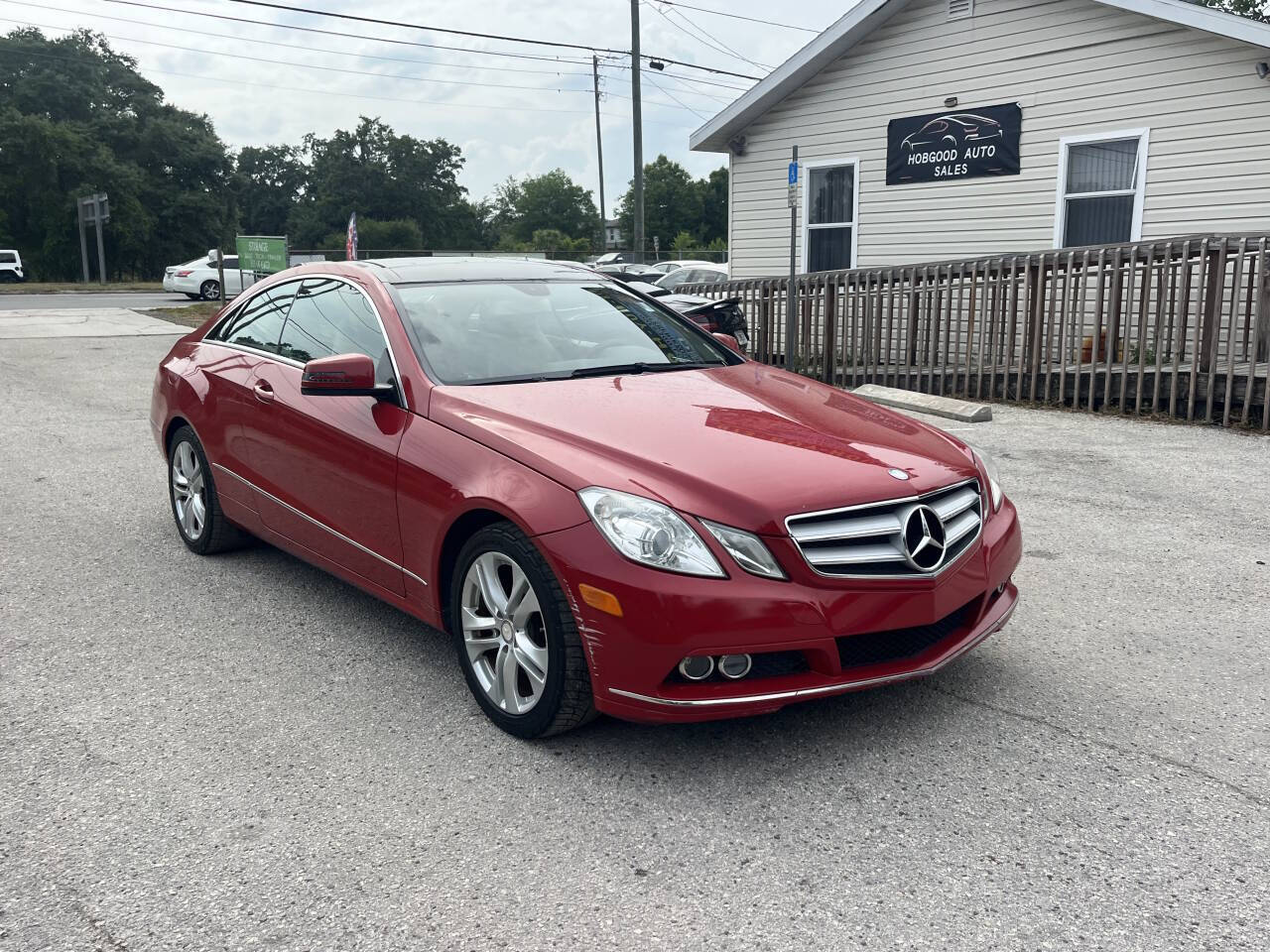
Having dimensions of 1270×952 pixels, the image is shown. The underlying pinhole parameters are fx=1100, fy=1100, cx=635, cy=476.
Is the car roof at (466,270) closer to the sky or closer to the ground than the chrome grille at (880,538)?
closer to the sky

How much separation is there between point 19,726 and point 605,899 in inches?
85.8

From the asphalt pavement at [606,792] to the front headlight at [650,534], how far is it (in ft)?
2.23

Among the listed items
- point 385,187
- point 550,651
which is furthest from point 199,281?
point 385,187

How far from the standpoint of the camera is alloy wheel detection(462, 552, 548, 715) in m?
3.39

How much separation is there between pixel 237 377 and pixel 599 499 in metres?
2.60

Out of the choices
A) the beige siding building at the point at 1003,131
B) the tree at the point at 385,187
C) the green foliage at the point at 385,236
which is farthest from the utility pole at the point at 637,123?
the tree at the point at 385,187

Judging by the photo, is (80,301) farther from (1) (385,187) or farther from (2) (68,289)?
(1) (385,187)

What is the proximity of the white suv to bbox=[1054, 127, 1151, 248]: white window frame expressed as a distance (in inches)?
1877

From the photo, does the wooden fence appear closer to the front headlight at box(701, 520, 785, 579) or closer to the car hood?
the car hood

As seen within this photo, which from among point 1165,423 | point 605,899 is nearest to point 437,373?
point 605,899

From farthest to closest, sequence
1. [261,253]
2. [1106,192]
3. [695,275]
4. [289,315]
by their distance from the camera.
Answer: [695,275]
[261,253]
[1106,192]
[289,315]

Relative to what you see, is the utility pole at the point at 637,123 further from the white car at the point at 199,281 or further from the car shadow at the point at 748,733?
the car shadow at the point at 748,733

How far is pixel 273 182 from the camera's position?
92625 mm

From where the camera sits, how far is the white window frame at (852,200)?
46.9ft
